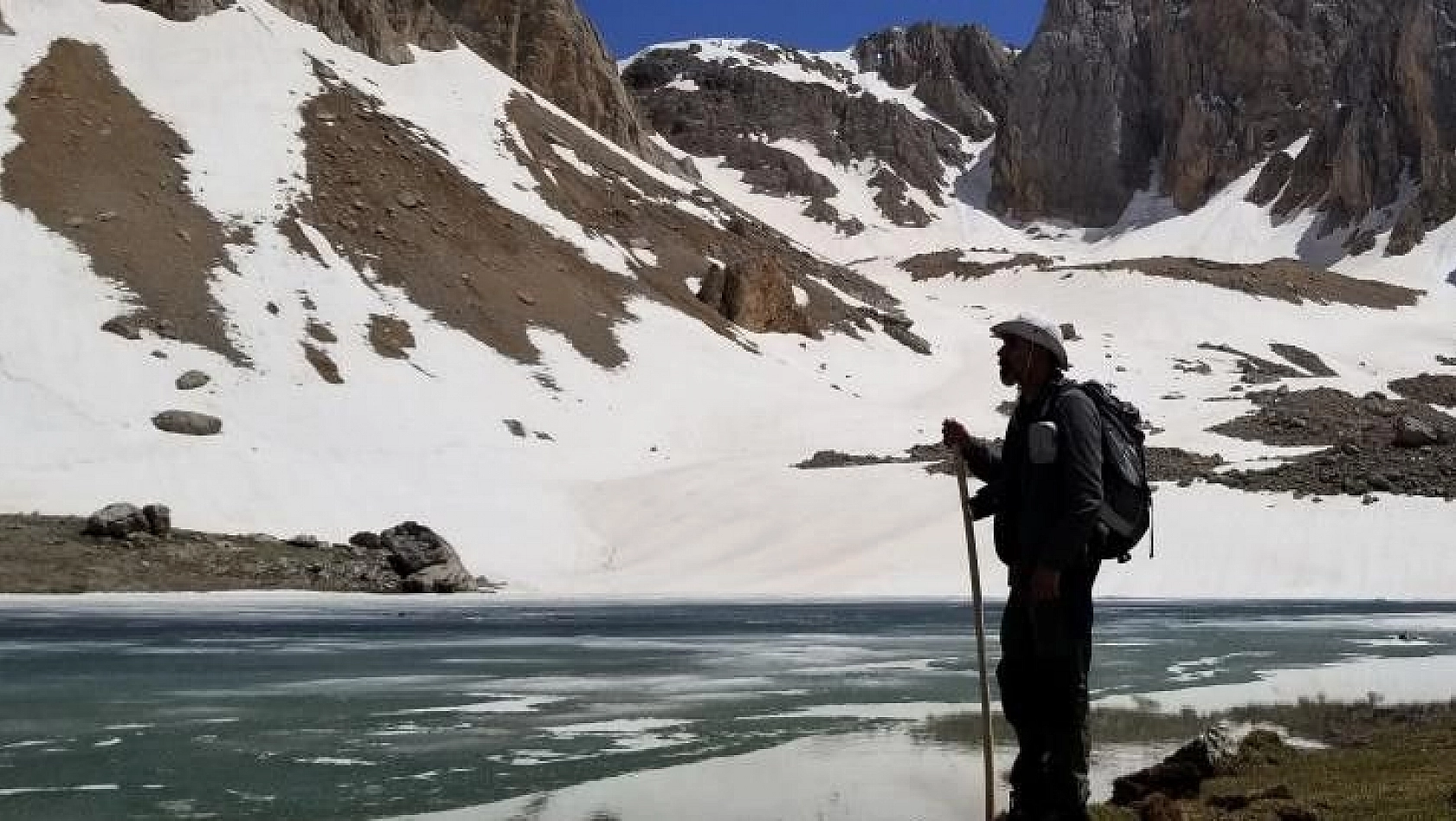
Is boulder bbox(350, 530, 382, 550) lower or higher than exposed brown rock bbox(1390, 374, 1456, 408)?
lower

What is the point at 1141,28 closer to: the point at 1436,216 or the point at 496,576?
the point at 1436,216

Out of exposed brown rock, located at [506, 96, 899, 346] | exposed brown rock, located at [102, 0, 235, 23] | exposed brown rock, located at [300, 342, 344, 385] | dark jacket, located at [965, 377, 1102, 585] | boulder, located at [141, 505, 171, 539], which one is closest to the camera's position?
dark jacket, located at [965, 377, 1102, 585]

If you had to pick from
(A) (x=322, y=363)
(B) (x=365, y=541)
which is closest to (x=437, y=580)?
(B) (x=365, y=541)

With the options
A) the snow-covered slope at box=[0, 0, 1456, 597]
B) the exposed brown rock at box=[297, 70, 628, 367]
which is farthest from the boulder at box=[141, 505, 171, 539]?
the exposed brown rock at box=[297, 70, 628, 367]

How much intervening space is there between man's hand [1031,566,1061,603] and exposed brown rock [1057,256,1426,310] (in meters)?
99.0

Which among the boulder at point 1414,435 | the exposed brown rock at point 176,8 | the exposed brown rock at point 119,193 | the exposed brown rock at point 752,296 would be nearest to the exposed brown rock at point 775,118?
the exposed brown rock at point 752,296


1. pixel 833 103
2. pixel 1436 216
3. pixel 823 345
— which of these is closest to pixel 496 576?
pixel 823 345

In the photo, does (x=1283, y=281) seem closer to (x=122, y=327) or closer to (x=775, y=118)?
(x=775, y=118)

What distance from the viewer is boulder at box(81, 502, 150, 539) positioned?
3003cm

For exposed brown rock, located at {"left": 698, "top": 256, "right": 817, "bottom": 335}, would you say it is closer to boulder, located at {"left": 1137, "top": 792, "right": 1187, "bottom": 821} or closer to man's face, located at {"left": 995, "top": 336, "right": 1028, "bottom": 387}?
boulder, located at {"left": 1137, "top": 792, "right": 1187, "bottom": 821}

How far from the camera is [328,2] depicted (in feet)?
255

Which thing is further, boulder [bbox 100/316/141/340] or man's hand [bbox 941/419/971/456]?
boulder [bbox 100/316/141/340]

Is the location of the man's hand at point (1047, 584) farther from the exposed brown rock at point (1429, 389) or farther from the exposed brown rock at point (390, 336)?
the exposed brown rock at point (1429, 389)

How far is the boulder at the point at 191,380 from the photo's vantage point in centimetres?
3962
